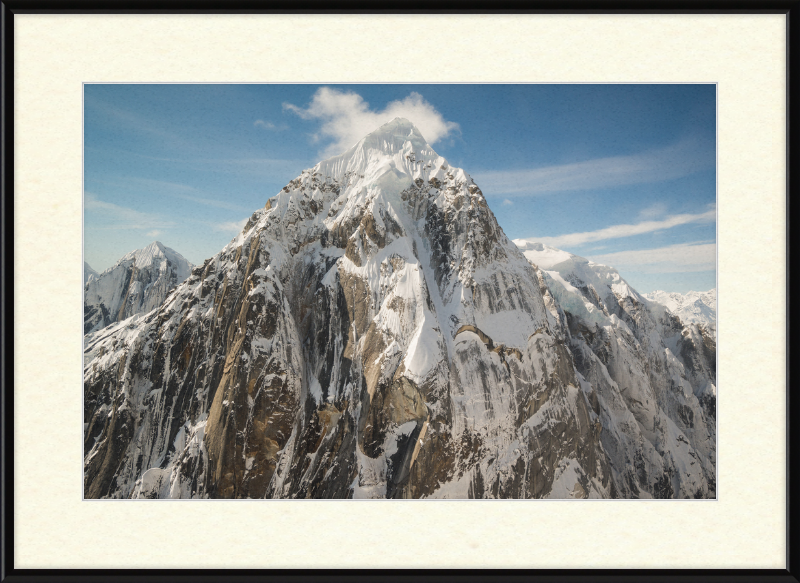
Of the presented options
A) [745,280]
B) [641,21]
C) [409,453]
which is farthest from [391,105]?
[409,453]

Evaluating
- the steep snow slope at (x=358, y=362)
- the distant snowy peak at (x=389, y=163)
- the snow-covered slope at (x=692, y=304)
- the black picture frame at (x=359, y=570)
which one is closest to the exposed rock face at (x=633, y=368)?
the snow-covered slope at (x=692, y=304)

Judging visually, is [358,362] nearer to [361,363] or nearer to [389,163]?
[361,363]

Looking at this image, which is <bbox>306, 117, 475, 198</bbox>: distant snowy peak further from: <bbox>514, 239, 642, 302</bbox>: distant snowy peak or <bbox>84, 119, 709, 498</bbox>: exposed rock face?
<bbox>514, 239, 642, 302</bbox>: distant snowy peak

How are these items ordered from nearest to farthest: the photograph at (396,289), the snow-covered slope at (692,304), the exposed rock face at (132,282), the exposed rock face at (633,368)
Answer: the snow-covered slope at (692,304) < the photograph at (396,289) < the exposed rock face at (132,282) < the exposed rock face at (633,368)

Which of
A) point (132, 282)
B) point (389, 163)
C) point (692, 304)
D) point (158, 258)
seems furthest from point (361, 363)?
point (692, 304)

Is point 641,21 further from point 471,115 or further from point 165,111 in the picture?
point 165,111

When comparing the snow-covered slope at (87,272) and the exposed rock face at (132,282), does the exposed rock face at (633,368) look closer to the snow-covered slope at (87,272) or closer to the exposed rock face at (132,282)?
the snow-covered slope at (87,272)
